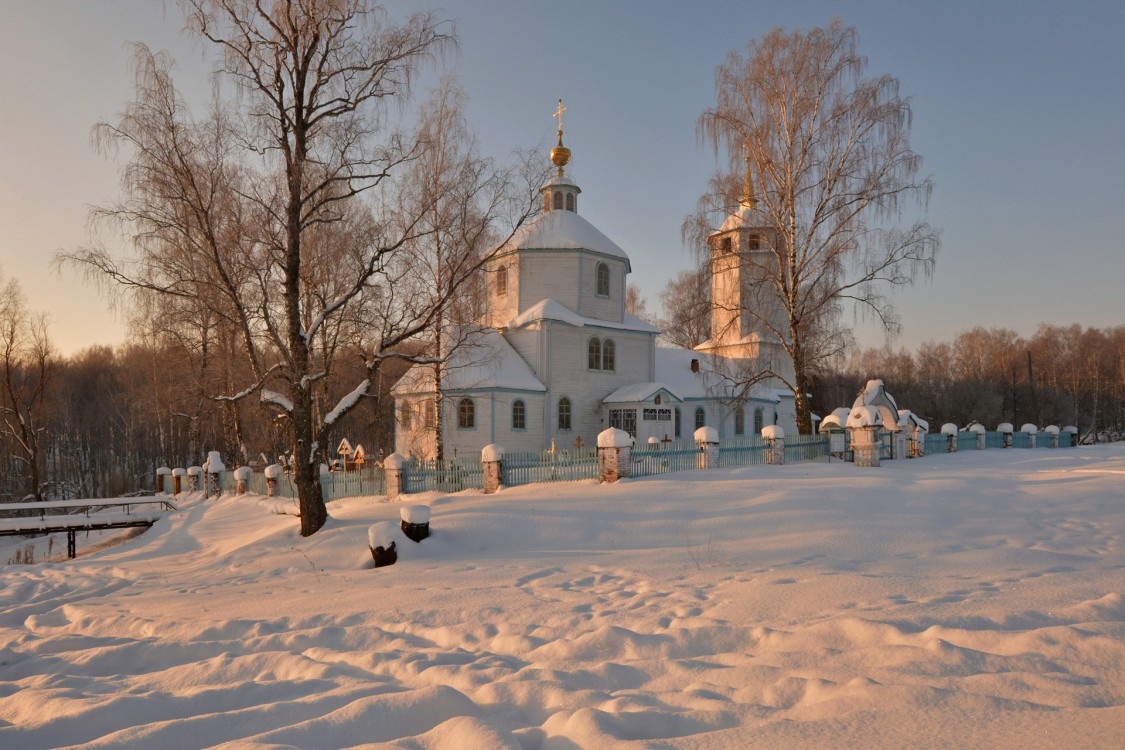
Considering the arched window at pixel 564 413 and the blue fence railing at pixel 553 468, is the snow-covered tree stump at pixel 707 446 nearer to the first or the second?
the blue fence railing at pixel 553 468

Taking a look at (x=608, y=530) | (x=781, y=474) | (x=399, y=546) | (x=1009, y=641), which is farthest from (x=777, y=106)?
(x=1009, y=641)

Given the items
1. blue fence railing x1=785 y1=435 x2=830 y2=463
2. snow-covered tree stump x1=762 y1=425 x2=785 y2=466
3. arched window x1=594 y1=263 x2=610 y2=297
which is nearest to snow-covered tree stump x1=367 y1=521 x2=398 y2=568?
snow-covered tree stump x1=762 y1=425 x2=785 y2=466

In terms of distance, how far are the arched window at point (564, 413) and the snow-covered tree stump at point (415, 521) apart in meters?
16.7

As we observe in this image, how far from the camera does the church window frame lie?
27234 mm

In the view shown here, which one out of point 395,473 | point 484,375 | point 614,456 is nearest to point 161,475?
point 484,375

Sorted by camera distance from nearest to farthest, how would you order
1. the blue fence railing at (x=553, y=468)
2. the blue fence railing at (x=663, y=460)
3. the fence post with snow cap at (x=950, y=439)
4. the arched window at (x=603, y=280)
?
the blue fence railing at (x=663, y=460) → the blue fence railing at (x=553, y=468) → the fence post with snow cap at (x=950, y=439) → the arched window at (x=603, y=280)

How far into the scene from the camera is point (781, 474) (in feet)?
49.4

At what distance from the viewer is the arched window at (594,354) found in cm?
2817

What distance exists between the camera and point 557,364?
1072 inches

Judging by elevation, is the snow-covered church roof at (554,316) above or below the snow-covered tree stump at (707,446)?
above

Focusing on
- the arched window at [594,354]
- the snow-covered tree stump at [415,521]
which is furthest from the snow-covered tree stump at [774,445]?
the snow-covered tree stump at [415,521]

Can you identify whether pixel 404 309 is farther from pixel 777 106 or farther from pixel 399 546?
pixel 777 106

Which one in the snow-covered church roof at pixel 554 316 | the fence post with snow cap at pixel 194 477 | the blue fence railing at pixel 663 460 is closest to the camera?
the blue fence railing at pixel 663 460

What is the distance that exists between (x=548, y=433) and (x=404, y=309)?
13.6 metres
